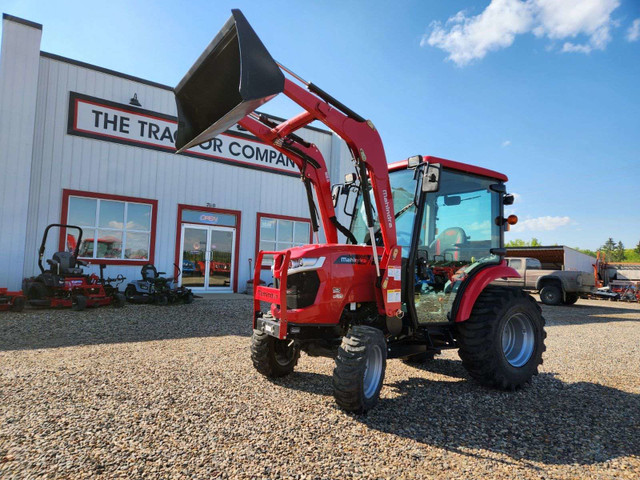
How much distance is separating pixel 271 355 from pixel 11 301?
23.5ft

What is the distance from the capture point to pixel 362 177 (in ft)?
12.8

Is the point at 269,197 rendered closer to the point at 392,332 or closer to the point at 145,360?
the point at 145,360

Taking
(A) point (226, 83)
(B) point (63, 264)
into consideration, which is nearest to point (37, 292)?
(B) point (63, 264)

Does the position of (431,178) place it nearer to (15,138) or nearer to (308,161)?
(308,161)

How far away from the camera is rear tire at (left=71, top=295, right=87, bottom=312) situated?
8766 mm

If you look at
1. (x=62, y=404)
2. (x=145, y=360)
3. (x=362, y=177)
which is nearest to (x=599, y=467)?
(x=362, y=177)

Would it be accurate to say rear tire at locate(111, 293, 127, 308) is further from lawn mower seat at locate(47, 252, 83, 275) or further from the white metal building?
the white metal building

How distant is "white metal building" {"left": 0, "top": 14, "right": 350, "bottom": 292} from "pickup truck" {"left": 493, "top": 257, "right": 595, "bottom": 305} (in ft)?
30.3

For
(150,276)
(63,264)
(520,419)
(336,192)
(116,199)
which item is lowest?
(520,419)

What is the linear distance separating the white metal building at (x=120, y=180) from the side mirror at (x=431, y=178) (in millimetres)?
10028

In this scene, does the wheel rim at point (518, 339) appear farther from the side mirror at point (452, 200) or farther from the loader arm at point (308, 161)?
the loader arm at point (308, 161)

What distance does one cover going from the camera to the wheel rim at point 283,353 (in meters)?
4.45

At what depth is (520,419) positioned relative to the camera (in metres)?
3.59

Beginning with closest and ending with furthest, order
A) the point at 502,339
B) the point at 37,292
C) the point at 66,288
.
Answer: the point at 502,339 → the point at 37,292 → the point at 66,288
